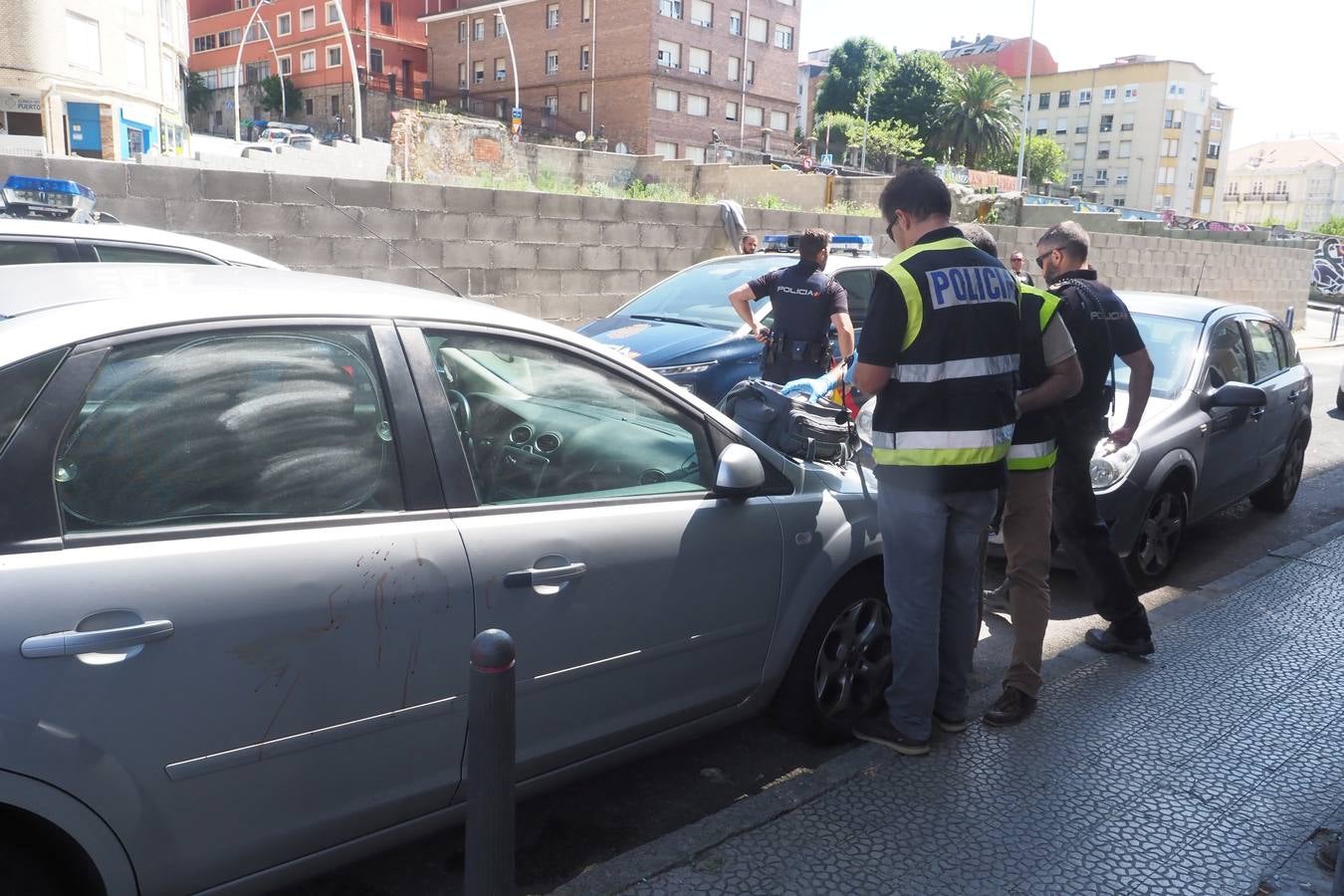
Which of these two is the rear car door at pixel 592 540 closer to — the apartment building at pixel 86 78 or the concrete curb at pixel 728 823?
the concrete curb at pixel 728 823

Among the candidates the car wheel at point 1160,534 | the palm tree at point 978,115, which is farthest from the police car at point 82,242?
the palm tree at point 978,115

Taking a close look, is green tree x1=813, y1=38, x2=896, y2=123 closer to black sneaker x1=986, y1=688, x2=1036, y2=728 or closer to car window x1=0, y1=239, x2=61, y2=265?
car window x1=0, y1=239, x2=61, y2=265

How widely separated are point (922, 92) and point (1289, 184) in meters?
63.5

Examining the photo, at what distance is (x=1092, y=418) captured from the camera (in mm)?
4379

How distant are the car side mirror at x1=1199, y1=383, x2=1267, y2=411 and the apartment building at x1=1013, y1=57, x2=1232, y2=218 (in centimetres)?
8939

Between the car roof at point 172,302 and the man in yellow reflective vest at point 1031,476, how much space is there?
6.12ft

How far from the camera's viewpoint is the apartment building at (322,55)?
67.9m

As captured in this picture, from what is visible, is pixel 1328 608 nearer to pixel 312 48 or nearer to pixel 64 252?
pixel 64 252

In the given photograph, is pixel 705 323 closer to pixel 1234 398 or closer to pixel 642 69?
pixel 1234 398

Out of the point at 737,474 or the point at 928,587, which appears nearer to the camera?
the point at 737,474

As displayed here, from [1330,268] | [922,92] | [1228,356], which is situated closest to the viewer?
[1228,356]

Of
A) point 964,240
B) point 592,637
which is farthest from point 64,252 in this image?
point 964,240

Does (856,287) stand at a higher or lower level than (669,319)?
higher

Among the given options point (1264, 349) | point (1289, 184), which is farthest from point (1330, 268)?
point (1289, 184)
